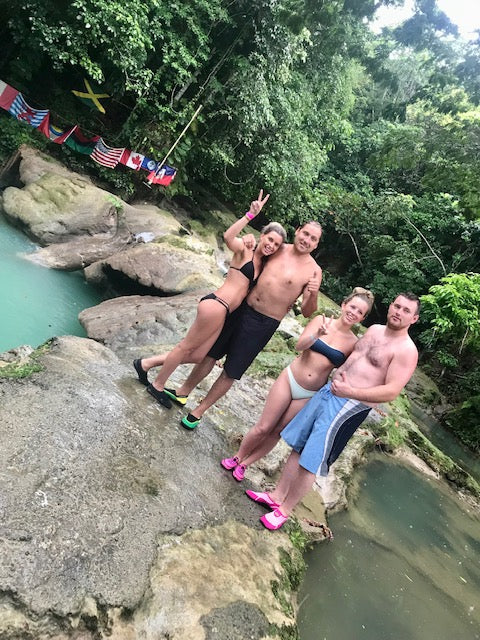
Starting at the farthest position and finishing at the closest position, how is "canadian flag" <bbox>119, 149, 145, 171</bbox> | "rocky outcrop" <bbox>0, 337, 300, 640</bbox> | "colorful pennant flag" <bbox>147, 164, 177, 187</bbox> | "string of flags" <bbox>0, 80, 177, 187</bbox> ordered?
"colorful pennant flag" <bbox>147, 164, 177, 187</bbox> < "canadian flag" <bbox>119, 149, 145, 171</bbox> < "string of flags" <bbox>0, 80, 177, 187</bbox> < "rocky outcrop" <bbox>0, 337, 300, 640</bbox>

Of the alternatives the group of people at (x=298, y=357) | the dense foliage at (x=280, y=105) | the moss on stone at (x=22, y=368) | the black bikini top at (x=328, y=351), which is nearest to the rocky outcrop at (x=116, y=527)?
the moss on stone at (x=22, y=368)

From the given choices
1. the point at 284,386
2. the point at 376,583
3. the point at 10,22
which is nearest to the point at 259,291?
the point at 284,386

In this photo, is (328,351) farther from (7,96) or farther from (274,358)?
(7,96)

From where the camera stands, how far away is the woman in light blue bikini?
2596mm

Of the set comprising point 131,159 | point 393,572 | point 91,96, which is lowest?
point 393,572

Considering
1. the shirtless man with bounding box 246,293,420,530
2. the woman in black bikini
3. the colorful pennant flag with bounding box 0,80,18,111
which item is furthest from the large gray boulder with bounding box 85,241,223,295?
the colorful pennant flag with bounding box 0,80,18,111

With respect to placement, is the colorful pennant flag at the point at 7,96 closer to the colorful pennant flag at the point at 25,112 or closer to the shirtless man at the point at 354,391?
the colorful pennant flag at the point at 25,112

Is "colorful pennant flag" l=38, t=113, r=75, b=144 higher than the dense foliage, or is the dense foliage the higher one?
the dense foliage

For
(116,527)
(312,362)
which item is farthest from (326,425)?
(116,527)

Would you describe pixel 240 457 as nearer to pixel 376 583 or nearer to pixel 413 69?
pixel 376 583

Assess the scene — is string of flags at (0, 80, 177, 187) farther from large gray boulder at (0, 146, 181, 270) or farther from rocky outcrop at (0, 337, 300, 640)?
rocky outcrop at (0, 337, 300, 640)

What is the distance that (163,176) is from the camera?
34.9 feet

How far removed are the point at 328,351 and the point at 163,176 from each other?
30.0 feet

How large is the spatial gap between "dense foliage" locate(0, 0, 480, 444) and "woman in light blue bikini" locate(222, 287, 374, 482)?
146 inches
